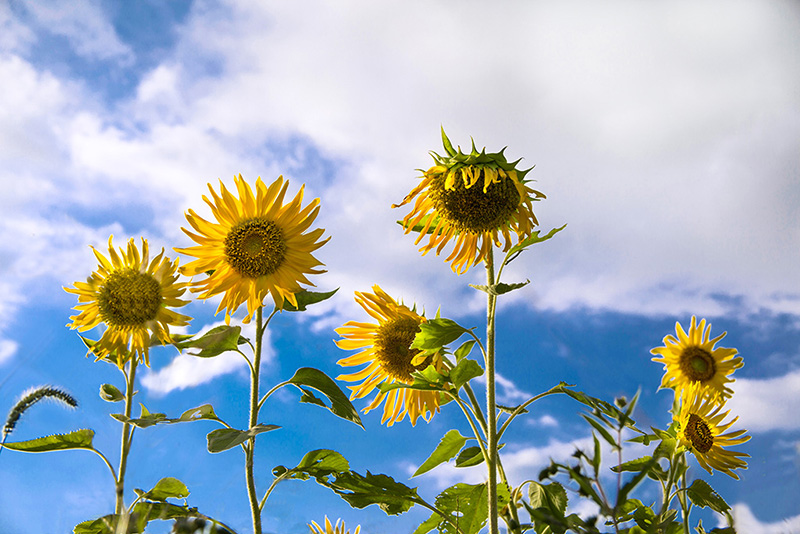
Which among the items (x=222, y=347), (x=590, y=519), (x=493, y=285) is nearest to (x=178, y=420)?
(x=222, y=347)

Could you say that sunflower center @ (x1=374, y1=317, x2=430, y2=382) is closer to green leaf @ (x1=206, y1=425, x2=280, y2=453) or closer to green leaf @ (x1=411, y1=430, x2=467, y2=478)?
green leaf @ (x1=411, y1=430, x2=467, y2=478)

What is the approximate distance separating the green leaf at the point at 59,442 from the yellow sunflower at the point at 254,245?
15.4 inches

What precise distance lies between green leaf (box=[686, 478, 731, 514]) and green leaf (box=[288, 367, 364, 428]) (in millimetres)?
864

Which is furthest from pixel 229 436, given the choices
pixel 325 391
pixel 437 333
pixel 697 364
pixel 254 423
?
pixel 697 364

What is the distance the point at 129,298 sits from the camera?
1.25 metres

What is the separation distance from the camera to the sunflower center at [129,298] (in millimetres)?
1196

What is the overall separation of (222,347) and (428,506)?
58cm

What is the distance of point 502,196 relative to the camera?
146cm

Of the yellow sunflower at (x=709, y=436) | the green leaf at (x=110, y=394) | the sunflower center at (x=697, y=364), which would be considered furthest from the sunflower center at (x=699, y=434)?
the green leaf at (x=110, y=394)

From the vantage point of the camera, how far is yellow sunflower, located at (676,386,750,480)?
1.59 metres

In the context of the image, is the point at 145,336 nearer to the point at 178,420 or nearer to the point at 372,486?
the point at 178,420

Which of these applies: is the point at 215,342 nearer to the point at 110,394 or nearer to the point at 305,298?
the point at 305,298

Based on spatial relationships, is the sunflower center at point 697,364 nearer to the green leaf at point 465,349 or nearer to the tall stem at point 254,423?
the green leaf at point 465,349

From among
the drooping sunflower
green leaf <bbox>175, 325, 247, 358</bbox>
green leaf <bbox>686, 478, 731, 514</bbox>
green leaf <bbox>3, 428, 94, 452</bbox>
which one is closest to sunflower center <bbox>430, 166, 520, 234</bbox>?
the drooping sunflower
